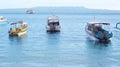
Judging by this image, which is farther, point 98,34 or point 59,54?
point 98,34

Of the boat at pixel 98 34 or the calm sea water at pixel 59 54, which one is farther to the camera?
the boat at pixel 98 34

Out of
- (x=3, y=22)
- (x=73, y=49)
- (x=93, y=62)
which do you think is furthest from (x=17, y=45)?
(x=3, y=22)

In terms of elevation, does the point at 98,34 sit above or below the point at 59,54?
above

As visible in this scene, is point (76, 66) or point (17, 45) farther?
point (17, 45)

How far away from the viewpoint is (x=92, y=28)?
8431cm

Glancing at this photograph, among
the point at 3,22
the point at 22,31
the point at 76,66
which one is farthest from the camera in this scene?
the point at 3,22

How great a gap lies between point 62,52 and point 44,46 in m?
9.51

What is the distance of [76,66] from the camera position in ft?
156


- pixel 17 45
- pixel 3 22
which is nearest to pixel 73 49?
pixel 17 45

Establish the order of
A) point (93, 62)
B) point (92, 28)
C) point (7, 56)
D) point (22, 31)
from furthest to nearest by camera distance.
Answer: point (22, 31) → point (92, 28) → point (7, 56) → point (93, 62)

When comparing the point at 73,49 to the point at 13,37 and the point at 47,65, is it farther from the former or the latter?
the point at 13,37

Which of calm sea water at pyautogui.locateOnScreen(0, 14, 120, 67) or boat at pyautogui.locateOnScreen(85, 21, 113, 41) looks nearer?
calm sea water at pyautogui.locateOnScreen(0, 14, 120, 67)

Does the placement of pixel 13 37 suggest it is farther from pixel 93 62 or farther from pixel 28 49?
pixel 93 62

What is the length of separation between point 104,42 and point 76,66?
29390mm
